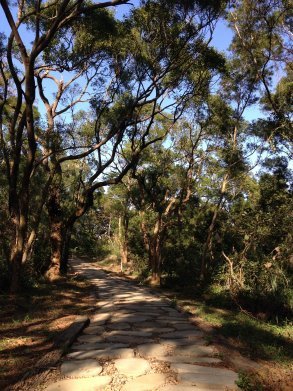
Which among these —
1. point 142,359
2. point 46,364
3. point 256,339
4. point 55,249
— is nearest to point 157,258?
point 55,249

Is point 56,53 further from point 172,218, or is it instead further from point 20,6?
point 172,218

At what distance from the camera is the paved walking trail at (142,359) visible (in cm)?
385

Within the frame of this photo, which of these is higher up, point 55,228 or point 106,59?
point 106,59

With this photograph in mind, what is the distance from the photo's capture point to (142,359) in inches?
184

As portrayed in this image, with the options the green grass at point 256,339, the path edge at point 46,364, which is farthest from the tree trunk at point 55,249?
the path edge at point 46,364

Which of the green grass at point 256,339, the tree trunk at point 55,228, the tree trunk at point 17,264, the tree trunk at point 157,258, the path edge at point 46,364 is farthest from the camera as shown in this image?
the tree trunk at point 157,258

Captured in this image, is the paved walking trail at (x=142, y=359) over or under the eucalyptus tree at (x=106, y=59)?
under

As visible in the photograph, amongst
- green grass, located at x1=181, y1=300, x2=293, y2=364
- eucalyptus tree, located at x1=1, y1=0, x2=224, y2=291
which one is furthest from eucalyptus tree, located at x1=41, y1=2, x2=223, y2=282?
green grass, located at x1=181, y1=300, x2=293, y2=364

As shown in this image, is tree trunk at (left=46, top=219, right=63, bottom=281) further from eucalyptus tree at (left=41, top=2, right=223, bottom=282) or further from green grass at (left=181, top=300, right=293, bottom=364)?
green grass at (left=181, top=300, right=293, bottom=364)

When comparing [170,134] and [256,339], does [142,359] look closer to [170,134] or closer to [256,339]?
[256,339]

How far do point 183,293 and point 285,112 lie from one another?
7.41 m

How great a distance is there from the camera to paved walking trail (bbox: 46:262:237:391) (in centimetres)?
385

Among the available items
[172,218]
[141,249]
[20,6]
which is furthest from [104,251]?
[20,6]

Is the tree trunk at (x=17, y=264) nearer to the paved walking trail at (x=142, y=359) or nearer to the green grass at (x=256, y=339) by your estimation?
the paved walking trail at (x=142, y=359)
